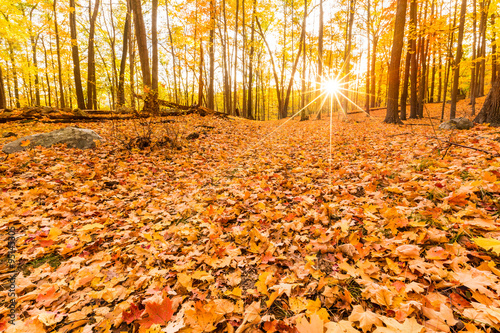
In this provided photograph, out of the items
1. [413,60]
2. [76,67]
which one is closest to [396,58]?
[413,60]

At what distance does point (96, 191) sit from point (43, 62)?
29.3m

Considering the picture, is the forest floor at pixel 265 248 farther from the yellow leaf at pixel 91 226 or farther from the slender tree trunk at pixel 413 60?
the slender tree trunk at pixel 413 60

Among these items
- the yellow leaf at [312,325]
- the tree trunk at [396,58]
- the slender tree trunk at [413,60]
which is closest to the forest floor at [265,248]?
the yellow leaf at [312,325]

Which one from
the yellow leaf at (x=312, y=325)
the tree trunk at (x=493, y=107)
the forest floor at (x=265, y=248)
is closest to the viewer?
the yellow leaf at (x=312, y=325)

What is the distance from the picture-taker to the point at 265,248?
7.16 feet

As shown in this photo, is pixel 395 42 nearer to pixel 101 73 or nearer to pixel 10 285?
pixel 10 285

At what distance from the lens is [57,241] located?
2.56 m

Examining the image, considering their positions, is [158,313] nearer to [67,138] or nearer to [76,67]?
[67,138]

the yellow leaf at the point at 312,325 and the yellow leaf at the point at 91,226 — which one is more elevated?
the yellow leaf at the point at 312,325

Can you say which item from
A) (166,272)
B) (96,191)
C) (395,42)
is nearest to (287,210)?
(166,272)

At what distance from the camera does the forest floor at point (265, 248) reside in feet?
4.66

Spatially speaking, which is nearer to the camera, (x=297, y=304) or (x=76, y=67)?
(x=297, y=304)

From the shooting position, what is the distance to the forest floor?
55.9 inches

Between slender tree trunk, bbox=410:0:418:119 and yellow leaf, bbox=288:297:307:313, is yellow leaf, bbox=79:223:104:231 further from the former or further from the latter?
slender tree trunk, bbox=410:0:418:119
